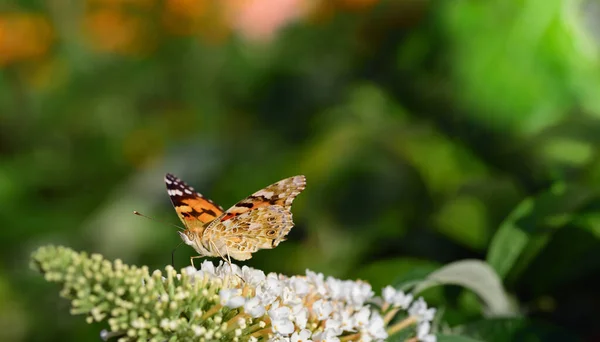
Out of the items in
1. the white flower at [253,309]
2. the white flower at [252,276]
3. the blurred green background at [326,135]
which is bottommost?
the white flower at [253,309]

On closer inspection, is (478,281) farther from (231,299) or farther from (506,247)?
(231,299)

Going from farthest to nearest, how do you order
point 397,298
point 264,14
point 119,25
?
1. point 119,25
2. point 264,14
3. point 397,298

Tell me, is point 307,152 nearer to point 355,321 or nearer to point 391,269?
point 391,269

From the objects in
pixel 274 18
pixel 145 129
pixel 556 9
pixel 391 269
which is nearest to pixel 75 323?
pixel 145 129

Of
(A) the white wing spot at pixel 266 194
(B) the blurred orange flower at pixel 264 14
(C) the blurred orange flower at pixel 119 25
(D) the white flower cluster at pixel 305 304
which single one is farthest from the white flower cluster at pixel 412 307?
(C) the blurred orange flower at pixel 119 25

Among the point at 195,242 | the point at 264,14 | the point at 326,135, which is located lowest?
the point at 195,242

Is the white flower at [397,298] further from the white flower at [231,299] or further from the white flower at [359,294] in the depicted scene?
the white flower at [231,299]

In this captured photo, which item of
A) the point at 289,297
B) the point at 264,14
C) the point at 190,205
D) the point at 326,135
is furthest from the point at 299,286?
the point at 264,14
